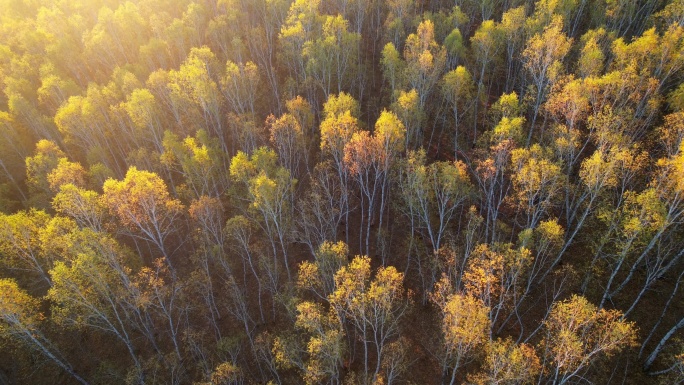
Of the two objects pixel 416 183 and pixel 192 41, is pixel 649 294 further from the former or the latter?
pixel 192 41

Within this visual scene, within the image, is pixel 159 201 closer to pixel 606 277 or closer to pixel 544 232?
pixel 544 232

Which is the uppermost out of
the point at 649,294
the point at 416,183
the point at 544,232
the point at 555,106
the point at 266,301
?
the point at 555,106

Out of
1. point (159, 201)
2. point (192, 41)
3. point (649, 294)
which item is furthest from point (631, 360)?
point (192, 41)

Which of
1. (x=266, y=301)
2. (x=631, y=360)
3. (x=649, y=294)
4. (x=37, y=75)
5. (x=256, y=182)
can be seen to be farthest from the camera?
(x=37, y=75)

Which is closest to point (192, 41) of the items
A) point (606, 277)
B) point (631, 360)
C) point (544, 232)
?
point (544, 232)

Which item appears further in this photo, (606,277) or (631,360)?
(606,277)

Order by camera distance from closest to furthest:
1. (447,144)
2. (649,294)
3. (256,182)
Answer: (649,294), (256,182), (447,144)

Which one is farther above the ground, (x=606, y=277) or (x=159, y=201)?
(x=159, y=201)
